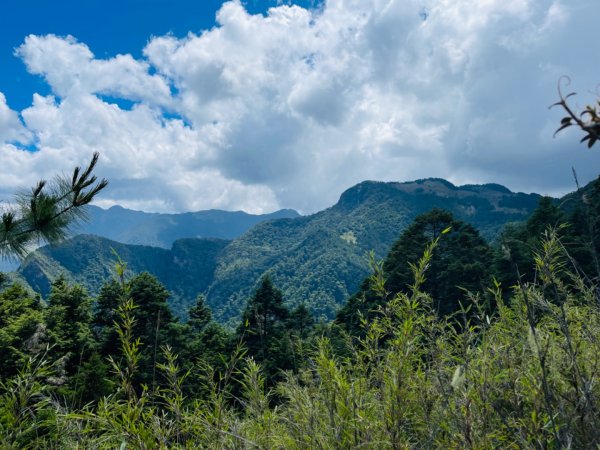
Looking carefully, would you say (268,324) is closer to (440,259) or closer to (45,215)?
(440,259)

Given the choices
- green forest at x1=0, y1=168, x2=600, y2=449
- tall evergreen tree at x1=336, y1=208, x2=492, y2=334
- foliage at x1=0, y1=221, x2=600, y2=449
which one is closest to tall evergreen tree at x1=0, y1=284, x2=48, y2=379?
green forest at x1=0, y1=168, x2=600, y2=449

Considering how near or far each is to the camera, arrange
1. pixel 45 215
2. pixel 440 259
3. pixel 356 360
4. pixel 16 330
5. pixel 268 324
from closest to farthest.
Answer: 1. pixel 356 360
2. pixel 45 215
3. pixel 16 330
4. pixel 268 324
5. pixel 440 259

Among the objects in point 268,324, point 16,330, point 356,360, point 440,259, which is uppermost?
point 440,259

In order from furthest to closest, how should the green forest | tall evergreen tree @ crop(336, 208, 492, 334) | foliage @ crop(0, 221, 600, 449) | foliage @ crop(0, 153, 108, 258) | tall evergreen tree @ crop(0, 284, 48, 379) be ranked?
tall evergreen tree @ crop(336, 208, 492, 334) → tall evergreen tree @ crop(0, 284, 48, 379) → foliage @ crop(0, 153, 108, 258) → the green forest → foliage @ crop(0, 221, 600, 449)

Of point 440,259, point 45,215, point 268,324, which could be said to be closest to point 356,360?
point 45,215

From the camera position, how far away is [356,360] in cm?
287

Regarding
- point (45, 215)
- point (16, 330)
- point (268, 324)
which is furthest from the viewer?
point (268, 324)

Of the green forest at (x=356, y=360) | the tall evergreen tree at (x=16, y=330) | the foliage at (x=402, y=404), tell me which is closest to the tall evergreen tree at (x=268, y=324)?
the green forest at (x=356, y=360)

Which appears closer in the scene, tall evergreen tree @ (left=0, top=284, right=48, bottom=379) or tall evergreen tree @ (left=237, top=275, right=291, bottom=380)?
tall evergreen tree @ (left=0, top=284, right=48, bottom=379)

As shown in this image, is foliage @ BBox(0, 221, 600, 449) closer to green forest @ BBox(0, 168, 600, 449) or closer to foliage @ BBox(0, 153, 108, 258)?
green forest @ BBox(0, 168, 600, 449)

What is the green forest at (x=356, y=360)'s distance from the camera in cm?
185

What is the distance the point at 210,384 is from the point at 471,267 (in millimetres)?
27845

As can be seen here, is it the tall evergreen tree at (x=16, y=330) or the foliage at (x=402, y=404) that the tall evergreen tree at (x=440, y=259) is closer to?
the tall evergreen tree at (x=16, y=330)

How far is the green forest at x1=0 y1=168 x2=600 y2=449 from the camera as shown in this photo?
1.85 meters
